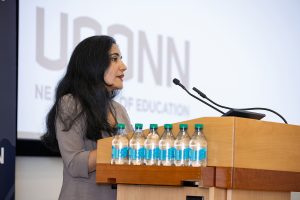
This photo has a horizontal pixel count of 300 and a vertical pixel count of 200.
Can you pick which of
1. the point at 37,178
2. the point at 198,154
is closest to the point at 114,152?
the point at 198,154

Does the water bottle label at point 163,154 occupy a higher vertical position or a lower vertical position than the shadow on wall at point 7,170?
higher

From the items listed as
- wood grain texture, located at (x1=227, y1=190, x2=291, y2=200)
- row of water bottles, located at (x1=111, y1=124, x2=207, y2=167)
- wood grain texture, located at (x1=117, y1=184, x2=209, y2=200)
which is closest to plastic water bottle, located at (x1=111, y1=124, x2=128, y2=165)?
row of water bottles, located at (x1=111, y1=124, x2=207, y2=167)

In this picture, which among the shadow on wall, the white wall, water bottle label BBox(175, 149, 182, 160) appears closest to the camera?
water bottle label BBox(175, 149, 182, 160)

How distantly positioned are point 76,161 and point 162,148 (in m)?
0.45

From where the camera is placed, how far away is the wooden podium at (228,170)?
7.34 feet

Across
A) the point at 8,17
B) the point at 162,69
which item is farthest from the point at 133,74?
the point at 8,17

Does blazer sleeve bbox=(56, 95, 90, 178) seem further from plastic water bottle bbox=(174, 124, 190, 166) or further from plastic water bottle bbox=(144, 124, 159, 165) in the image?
plastic water bottle bbox=(174, 124, 190, 166)

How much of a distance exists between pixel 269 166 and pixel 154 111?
7.06 ft

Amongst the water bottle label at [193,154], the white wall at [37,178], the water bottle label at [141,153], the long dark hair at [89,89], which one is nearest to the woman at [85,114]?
the long dark hair at [89,89]

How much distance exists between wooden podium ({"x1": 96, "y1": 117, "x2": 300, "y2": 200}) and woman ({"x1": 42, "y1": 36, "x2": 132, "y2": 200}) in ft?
0.67

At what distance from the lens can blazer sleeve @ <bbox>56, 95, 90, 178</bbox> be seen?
263 cm

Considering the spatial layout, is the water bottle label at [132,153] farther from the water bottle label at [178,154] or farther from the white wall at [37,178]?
the white wall at [37,178]

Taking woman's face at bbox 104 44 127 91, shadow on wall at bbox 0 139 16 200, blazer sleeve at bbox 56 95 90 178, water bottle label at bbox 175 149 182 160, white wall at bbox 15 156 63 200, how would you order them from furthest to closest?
1. white wall at bbox 15 156 63 200
2. shadow on wall at bbox 0 139 16 200
3. woman's face at bbox 104 44 127 91
4. blazer sleeve at bbox 56 95 90 178
5. water bottle label at bbox 175 149 182 160

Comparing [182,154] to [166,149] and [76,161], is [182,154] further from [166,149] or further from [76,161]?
[76,161]
